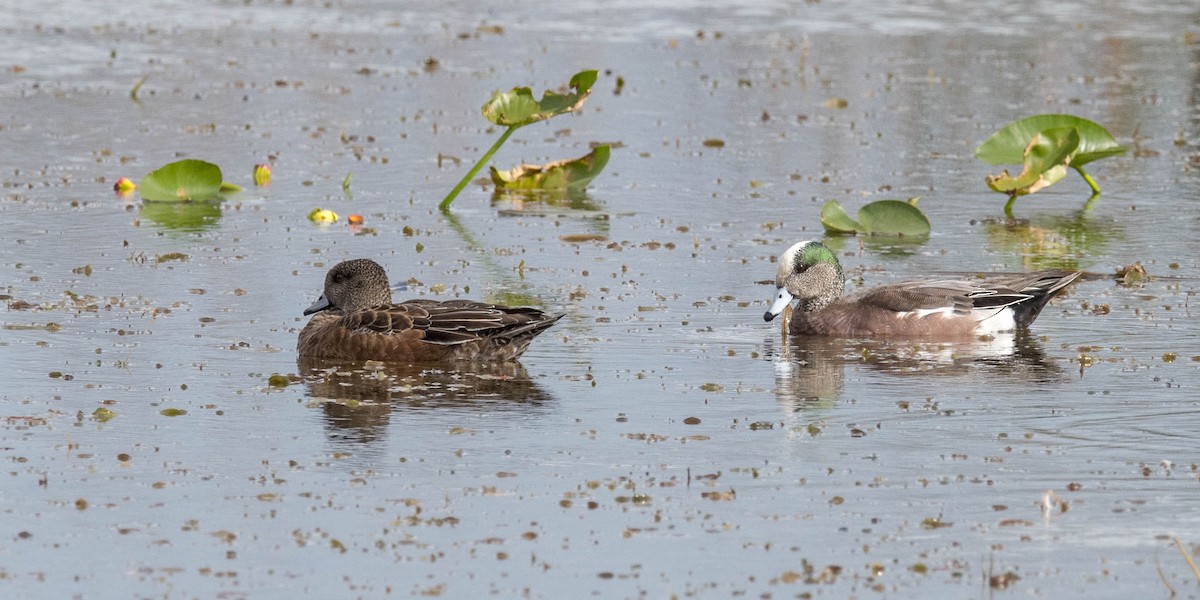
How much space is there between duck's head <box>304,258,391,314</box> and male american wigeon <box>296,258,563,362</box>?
0.35 m

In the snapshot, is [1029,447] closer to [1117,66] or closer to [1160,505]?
[1160,505]

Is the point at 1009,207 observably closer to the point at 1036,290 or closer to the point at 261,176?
the point at 1036,290

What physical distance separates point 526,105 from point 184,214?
3.34 meters

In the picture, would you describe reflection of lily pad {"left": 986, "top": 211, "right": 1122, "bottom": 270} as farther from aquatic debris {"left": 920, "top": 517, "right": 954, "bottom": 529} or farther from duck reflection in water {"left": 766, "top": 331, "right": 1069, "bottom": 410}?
aquatic debris {"left": 920, "top": 517, "right": 954, "bottom": 529}

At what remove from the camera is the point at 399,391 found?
1099 centimetres

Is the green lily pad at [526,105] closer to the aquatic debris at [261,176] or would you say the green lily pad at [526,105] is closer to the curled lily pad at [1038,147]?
the aquatic debris at [261,176]

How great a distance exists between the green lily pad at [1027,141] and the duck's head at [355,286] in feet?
22.4

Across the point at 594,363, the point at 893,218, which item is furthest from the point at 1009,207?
the point at 594,363

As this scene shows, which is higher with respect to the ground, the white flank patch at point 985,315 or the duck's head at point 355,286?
the duck's head at point 355,286

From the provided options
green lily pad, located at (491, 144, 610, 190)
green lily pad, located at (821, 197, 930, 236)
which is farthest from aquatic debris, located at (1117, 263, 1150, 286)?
green lily pad, located at (491, 144, 610, 190)

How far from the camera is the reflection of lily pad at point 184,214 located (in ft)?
54.7

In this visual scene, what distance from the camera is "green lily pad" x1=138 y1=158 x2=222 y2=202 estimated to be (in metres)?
17.6

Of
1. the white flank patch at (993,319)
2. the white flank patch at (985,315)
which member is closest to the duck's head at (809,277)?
the white flank patch at (985,315)

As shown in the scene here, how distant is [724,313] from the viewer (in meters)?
13.3
